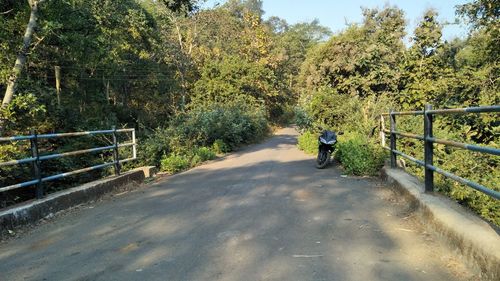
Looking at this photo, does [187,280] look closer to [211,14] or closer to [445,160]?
[445,160]

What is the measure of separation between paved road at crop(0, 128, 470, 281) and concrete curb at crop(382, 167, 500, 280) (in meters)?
0.15

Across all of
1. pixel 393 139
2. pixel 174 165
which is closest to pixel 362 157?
pixel 393 139

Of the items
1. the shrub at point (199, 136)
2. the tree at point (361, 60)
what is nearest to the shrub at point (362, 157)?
the shrub at point (199, 136)

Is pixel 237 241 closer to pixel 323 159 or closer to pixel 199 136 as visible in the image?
pixel 323 159

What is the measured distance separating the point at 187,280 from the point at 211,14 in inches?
1654

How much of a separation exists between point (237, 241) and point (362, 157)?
556 cm

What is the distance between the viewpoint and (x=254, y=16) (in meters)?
43.9

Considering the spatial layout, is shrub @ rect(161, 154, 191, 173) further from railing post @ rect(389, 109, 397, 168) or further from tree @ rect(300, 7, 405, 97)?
tree @ rect(300, 7, 405, 97)

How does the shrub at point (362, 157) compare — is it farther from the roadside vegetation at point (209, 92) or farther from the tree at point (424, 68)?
the tree at point (424, 68)

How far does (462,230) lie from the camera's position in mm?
3918

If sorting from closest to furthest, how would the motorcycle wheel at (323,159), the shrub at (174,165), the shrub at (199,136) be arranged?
the motorcycle wheel at (323,159), the shrub at (174,165), the shrub at (199,136)

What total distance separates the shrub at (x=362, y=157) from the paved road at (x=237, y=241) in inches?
67.7

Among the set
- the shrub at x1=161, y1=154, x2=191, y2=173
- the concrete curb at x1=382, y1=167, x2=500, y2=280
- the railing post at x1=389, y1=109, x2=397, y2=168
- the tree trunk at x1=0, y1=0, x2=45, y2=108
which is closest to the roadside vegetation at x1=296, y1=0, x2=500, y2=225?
the railing post at x1=389, y1=109, x2=397, y2=168

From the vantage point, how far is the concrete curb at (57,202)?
18.1 ft
